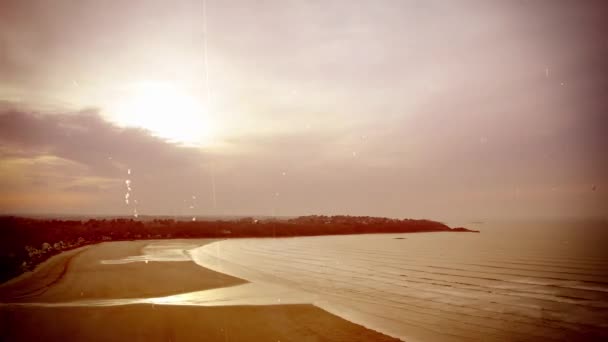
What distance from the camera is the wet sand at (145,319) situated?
331 inches

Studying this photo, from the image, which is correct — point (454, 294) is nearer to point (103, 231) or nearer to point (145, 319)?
point (145, 319)

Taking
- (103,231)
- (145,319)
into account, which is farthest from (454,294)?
(103,231)

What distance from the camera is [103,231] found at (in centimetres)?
4853

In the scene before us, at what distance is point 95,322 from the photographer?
934cm

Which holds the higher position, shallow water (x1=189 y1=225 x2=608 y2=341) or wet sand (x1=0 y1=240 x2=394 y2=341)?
wet sand (x1=0 y1=240 x2=394 y2=341)

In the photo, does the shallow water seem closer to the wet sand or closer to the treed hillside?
the wet sand

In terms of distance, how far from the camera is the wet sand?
840 centimetres

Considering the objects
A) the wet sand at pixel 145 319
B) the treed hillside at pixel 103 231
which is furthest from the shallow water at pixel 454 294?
the treed hillside at pixel 103 231

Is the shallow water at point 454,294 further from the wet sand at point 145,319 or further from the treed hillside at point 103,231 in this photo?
the treed hillside at point 103,231

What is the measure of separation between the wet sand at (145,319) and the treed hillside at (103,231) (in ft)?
16.9

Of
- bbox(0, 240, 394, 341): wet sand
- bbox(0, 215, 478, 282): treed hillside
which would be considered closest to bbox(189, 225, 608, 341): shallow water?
bbox(0, 240, 394, 341): wet sand

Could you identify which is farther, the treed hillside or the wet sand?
the treed hillside

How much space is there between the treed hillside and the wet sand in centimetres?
516

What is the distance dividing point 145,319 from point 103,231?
44.6 m
